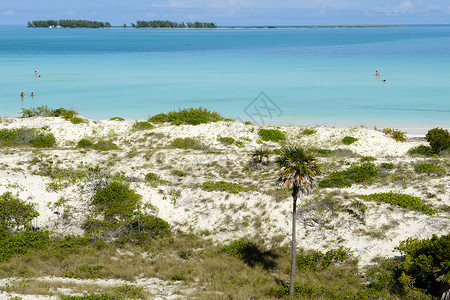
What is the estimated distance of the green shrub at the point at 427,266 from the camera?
18250 millimetres

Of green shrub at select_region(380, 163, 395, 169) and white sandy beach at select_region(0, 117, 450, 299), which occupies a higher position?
green shrub at select_region(380, 163, 395, 169)

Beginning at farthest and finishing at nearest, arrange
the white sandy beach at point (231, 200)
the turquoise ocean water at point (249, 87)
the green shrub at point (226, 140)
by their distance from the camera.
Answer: the turquoise ocean water at point (249, 87) < the green shrub at point (226, 140) < the white sandy beach at point (231, 200)

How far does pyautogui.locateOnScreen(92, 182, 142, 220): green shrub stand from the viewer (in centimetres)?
2602

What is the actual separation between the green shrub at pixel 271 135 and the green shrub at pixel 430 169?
1604 centimetres

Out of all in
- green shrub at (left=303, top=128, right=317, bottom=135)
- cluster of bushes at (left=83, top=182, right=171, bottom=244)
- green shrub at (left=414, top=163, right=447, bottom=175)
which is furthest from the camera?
green shrub at (left=303, top=128, right=317, bottom=135)

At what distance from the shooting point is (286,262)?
22.1 meters

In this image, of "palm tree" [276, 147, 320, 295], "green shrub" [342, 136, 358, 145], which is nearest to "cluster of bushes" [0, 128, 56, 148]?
"green shrub" [342, 136, 358, 145]

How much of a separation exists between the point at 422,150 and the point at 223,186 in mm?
20772

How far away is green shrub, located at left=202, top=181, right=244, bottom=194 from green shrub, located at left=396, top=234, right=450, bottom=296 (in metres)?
11.7

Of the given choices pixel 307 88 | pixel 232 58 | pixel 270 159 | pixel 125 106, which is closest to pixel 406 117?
pixel 307 88

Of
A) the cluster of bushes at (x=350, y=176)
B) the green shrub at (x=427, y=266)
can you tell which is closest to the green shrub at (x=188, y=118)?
the cluster of bushes at (x=350, y=176)

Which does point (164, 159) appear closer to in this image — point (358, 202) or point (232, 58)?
point (358, 202)

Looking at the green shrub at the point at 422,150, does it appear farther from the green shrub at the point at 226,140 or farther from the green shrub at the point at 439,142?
the green shrub at the point at 226,140

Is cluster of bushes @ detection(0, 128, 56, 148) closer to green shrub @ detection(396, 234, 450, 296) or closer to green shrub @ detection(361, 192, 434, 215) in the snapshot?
green shrub @ detection(361, 192, 434, 215)
